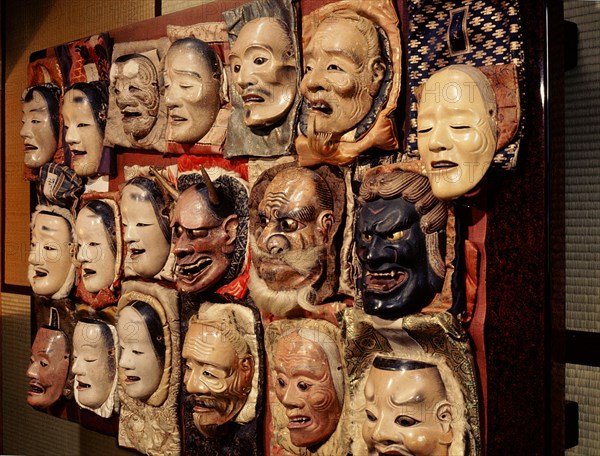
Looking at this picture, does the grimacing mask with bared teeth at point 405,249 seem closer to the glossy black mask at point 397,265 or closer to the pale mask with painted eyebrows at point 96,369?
the glossy black mask at point 397,265

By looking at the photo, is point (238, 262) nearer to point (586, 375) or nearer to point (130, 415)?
point (130, 415)

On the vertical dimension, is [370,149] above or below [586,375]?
above

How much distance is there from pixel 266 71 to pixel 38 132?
1249 mm

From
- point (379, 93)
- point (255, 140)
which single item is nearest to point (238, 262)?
point (255, 140)

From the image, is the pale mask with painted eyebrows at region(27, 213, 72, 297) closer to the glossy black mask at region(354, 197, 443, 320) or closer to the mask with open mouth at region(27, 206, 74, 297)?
the mask with open mouth at region(27, 206, 74, 297)

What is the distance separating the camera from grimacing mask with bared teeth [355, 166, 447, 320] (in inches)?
65.0

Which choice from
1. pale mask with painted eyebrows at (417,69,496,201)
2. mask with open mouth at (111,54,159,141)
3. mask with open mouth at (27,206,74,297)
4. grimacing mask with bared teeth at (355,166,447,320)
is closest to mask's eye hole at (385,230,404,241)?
grimacing mask with bared teeth at (355,166,447,320)

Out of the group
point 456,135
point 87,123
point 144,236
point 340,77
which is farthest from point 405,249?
point 87,123

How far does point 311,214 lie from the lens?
188 cm

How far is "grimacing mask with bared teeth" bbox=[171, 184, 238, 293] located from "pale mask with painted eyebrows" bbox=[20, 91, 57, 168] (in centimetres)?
97

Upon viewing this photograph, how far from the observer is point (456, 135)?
1.58m

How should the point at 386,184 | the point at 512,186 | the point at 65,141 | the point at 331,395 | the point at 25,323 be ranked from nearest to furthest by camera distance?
the point at 512,186, the point at 386,184, the point at 331,395, the point at 65,141, the point at 25,323

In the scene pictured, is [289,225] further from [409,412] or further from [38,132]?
[38,132]

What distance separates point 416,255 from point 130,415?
49.3 inches
